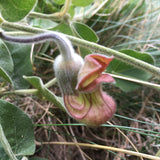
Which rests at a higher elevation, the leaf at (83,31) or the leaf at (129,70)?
the leaf at (83,31)

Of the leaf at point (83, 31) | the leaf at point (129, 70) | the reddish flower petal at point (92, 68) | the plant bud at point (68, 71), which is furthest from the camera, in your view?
the leaf at point (129, 70)

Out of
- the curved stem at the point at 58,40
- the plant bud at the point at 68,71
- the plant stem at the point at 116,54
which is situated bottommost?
the plant bud at the point at 68,71

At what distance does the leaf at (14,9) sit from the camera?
814 millimetres

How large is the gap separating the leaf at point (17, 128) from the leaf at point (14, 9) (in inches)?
12.5

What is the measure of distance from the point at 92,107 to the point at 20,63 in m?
0.56

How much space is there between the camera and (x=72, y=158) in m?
1.04

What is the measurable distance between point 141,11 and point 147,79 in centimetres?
57

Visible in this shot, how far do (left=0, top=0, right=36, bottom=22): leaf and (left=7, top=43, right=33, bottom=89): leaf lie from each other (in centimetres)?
25

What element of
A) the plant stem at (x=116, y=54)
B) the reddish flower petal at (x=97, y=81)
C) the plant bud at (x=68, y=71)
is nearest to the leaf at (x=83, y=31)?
the plant stem at (x=116, y=54)

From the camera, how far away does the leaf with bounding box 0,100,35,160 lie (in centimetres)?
78

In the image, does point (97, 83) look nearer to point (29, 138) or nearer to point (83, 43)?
point (83, 43)

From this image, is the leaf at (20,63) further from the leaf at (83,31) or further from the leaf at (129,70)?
the leaf at (129,70)

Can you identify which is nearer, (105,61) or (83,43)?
(105,61)

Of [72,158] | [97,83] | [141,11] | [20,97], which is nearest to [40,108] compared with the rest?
[20,97]
